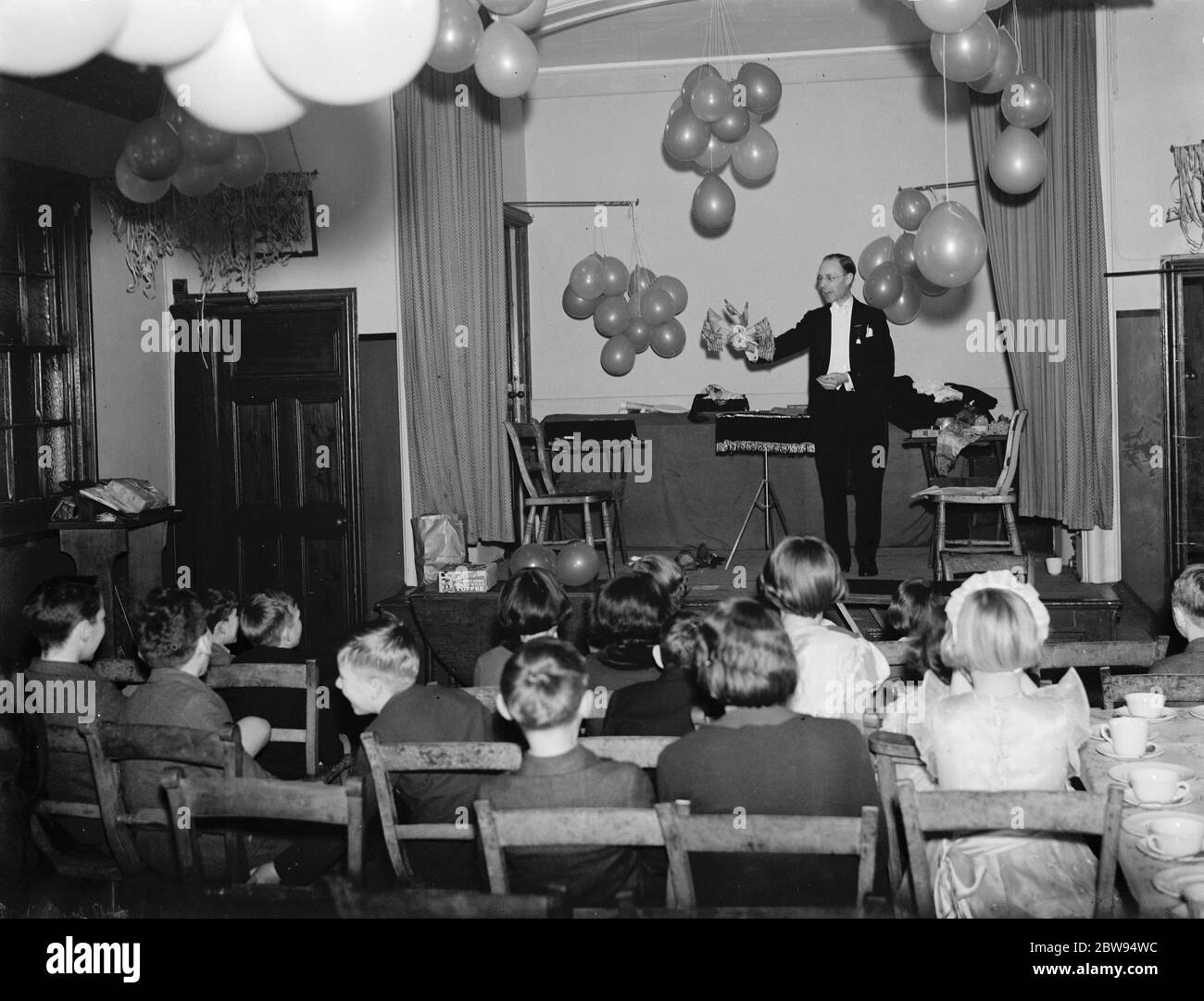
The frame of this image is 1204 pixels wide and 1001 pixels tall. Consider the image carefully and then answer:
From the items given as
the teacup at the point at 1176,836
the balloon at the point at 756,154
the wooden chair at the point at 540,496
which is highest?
the balloon at the point at 756,154

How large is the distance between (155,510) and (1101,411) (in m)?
4.75

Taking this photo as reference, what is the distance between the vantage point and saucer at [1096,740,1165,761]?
2711 mm

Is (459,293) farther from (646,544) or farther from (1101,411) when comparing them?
(1101,411)

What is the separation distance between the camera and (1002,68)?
5.95 metres

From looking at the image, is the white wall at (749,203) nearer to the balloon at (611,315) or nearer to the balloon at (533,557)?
the balloon at (611,315)

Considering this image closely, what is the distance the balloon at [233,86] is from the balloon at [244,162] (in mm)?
1965

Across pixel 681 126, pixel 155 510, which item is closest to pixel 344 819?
pixel 155 510

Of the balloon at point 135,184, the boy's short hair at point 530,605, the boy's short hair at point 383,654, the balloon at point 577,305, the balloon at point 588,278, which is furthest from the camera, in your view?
the balloon at point 577,305

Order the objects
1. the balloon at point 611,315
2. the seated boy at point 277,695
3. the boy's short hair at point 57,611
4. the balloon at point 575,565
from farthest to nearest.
A: the balloon at point 611,315
the balloon at point 575,565
the seated boy at point 277,695
the boy's short hair at point 57,611

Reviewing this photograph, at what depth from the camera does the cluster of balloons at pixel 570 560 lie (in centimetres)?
611

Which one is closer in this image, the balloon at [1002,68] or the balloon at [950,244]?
the balloon at [950,244]

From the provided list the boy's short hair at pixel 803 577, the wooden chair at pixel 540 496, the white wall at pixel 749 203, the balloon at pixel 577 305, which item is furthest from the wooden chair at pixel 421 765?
the white wall at pixel 749 203

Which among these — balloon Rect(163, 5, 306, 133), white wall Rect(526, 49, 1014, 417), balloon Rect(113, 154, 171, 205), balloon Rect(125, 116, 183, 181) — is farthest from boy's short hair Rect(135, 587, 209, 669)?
white wall Rect(526, 49, 1014, 417)

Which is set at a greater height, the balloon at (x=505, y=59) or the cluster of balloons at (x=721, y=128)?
the cluster of balloons at (x=721, y=128)
